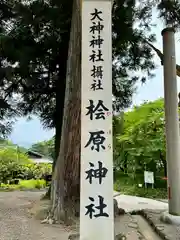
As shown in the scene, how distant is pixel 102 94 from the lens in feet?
6.97

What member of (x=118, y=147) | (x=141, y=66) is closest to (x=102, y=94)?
(x=141, y=66)

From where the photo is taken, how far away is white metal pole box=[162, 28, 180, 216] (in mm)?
4426

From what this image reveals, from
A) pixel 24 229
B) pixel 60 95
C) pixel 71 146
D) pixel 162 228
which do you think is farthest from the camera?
pixel 60 95

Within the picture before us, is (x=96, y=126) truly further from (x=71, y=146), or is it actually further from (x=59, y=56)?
(x=59, y=56)

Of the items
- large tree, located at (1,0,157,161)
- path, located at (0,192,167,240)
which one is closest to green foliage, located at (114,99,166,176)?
large tree, located at (1,0,157,161)

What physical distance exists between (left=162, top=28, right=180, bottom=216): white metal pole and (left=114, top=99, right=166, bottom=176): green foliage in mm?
5135

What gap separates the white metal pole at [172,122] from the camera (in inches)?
174

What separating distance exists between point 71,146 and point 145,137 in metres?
6.72

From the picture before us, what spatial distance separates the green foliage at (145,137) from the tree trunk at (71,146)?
568cm

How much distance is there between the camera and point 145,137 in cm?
1034

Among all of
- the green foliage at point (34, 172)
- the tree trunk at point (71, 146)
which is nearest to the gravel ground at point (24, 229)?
the tree trunk at point (71, 146)

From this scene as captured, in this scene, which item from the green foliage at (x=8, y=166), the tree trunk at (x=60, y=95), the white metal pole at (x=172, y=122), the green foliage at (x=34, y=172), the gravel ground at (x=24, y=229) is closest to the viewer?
the gravel ground at (x=24, y=229)

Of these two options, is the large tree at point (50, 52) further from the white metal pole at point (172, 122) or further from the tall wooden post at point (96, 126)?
the tall wooden post at point (96, 126)

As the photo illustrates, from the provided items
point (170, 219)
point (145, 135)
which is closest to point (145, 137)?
point (145, 135)
